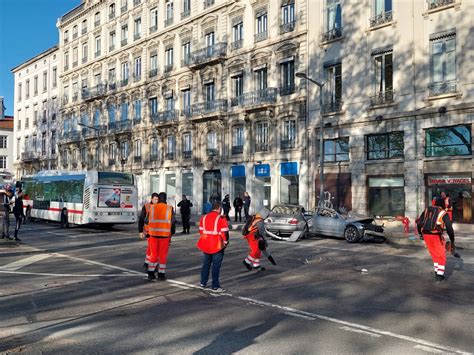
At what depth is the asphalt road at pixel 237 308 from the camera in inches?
224

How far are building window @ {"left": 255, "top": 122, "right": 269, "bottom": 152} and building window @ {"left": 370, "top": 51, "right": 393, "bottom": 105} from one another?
8182 mm

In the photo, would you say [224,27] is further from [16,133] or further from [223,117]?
[16,133]

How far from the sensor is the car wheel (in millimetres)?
18000

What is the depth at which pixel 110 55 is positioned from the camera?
48.4 m

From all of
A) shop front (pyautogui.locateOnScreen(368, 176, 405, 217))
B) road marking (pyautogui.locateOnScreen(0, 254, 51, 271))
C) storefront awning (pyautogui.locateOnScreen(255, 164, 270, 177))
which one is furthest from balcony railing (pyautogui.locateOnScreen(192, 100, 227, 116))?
road marking (pyautogui.locateOnScreen(0, 254, 51, 271))

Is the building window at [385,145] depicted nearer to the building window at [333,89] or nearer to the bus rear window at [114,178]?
the building window at [333,89]

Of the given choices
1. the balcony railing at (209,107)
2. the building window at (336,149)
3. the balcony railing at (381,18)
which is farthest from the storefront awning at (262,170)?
the balcony railing at (381,18)

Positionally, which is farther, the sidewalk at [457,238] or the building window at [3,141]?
the building window at [3,141]

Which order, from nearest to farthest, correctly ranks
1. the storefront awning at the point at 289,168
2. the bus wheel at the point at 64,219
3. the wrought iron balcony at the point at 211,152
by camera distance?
the bus wheel at the point at 64,219
the storefront awning at the point at 289,168
the wrought iron balcony at the point at 211,152

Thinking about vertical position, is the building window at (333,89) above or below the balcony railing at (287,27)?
below

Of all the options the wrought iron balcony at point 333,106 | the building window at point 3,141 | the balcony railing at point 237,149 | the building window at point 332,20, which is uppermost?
the building window at point 332,20

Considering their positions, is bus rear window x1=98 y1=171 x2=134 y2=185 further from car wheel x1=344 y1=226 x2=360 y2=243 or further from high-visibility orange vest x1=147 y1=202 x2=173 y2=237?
high-visibility orange vest x1=147 y1=202 x2=173 y2=237

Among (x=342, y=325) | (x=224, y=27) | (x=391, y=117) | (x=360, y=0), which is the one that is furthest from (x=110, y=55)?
(x=342, y=325)

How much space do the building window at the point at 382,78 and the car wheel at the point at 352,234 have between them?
10.5 m
